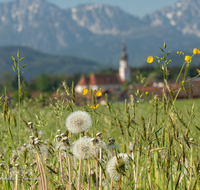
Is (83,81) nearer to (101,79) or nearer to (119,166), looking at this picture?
(101,79)

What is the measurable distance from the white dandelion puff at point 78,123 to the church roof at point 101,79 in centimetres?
10215

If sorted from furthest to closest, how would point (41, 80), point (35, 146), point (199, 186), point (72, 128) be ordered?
1. point (41, 80)
2. point (199, 186)
3. point (72, 128)
4. point (35, 146)

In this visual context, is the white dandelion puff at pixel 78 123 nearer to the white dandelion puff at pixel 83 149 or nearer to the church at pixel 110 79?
the white dandelion puff at pixel 83 149

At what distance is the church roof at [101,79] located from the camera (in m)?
105

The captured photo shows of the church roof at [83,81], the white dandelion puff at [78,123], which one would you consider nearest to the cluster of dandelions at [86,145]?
the white dandelion puff at [78,123]

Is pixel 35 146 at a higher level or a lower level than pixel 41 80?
lower

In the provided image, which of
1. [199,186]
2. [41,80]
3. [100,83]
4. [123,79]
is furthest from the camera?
[123,79]

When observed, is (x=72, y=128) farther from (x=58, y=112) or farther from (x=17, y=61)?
(x=17, y=61)

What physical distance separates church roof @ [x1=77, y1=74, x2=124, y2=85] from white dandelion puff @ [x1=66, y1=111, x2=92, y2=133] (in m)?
102

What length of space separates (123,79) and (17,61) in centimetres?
11958

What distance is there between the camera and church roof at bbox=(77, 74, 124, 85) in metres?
105

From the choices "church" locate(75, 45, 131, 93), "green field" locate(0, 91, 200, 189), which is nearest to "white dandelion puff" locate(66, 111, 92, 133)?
"green field" locate(0, 91, 200, 189)

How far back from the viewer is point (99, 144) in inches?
44.8

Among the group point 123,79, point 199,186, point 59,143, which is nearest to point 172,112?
point 199,186
